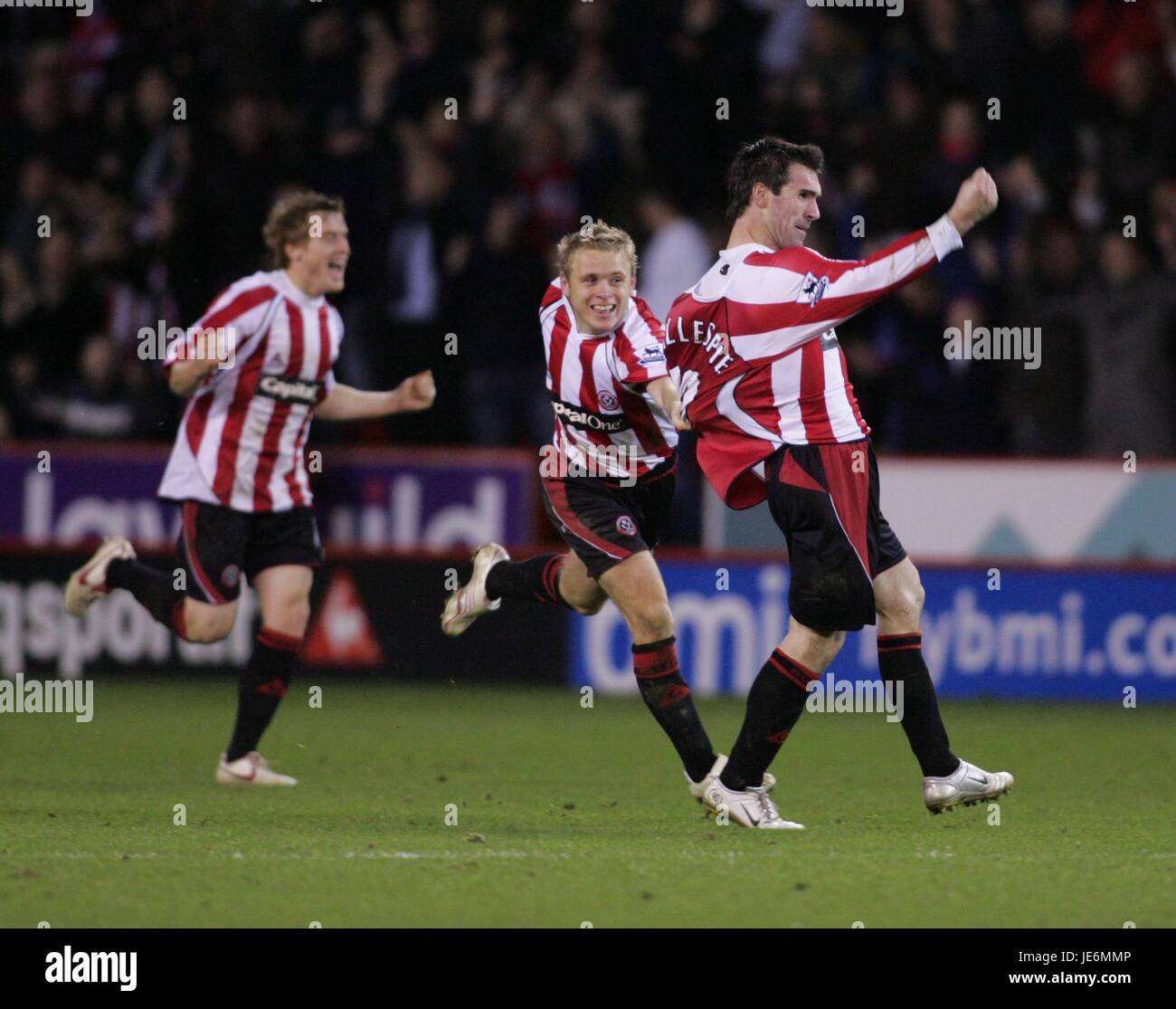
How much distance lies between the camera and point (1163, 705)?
11.2 meters

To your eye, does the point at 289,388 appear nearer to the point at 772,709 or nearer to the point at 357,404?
the point at 357,404

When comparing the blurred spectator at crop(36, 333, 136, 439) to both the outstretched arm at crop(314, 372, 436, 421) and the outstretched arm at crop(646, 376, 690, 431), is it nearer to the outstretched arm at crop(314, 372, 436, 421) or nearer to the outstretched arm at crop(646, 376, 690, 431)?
the outstretched arm at crop(314, 372, 436, 421)

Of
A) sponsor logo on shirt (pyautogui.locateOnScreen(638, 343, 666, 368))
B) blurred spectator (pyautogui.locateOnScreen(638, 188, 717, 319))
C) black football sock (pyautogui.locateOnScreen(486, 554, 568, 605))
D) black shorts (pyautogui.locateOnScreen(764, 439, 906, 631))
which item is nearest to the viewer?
black shorts (pyautogui.locateOnScreen(764, 439, 906, 631))

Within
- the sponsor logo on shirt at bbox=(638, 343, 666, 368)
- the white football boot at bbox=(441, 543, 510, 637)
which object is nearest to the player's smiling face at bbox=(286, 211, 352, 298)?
the white football boot at bbox=(441, 543, 510, 637)

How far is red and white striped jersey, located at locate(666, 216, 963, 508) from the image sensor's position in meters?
6.34

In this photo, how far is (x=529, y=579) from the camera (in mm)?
7848

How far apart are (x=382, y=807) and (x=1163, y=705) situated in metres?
5.31

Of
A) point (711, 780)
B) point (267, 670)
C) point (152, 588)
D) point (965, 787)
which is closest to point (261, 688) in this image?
point (267, 670)

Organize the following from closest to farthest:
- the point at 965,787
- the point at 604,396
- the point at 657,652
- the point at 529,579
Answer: the point at 965,787
the point at 657,652
the point at 604,396
the point at 529,579

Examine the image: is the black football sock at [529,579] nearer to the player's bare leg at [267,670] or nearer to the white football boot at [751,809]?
the player's bare leg at [267,670]

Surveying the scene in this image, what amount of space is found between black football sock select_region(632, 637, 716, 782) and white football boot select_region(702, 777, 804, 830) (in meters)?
0.26

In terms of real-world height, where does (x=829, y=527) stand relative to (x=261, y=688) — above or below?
above

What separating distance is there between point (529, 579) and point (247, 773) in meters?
1.31

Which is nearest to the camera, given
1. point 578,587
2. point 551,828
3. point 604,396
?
point 551,828
